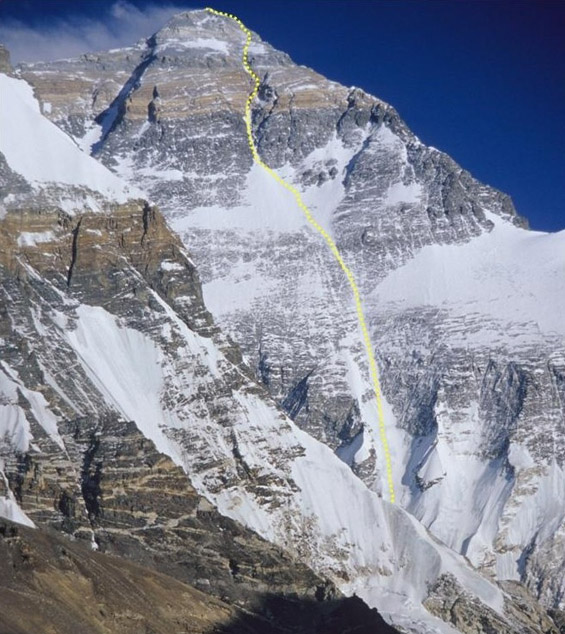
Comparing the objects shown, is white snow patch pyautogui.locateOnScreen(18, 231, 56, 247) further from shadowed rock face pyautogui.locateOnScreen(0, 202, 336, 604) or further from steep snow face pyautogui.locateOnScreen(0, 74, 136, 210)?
steep snow face pyautogui.locateOnScreen(0, 74, 136, 210)

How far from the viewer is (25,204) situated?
16562 centimetres

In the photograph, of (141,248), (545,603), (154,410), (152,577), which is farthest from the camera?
(545,603)

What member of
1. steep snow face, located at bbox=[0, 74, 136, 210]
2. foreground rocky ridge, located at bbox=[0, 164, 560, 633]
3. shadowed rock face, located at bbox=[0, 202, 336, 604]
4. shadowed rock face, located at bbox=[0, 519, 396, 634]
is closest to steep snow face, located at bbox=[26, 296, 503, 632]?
foreground rocky ridge, located at bbox=[0, 164, 560, 633]

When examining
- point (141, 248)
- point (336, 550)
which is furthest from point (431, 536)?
point (141, 248)

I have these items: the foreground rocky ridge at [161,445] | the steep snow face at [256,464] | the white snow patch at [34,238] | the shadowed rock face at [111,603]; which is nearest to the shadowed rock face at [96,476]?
the foreground rocky ridge at [161,445]

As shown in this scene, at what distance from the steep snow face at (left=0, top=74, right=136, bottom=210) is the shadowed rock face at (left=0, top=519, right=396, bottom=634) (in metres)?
49.0

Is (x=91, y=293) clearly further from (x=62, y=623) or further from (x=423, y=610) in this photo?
(x=62, y=623)

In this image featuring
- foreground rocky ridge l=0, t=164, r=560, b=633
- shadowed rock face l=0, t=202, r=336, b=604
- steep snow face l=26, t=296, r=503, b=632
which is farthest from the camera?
steep snow face l=26, t=296, r=503, b=632

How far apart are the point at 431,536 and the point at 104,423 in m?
44.6

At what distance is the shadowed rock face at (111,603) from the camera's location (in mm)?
106312

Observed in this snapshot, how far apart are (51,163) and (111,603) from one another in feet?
227

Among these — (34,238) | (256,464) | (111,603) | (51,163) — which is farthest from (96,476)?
(51,163)

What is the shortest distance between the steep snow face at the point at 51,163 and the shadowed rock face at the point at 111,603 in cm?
4897

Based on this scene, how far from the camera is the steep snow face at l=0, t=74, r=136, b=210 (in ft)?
559
